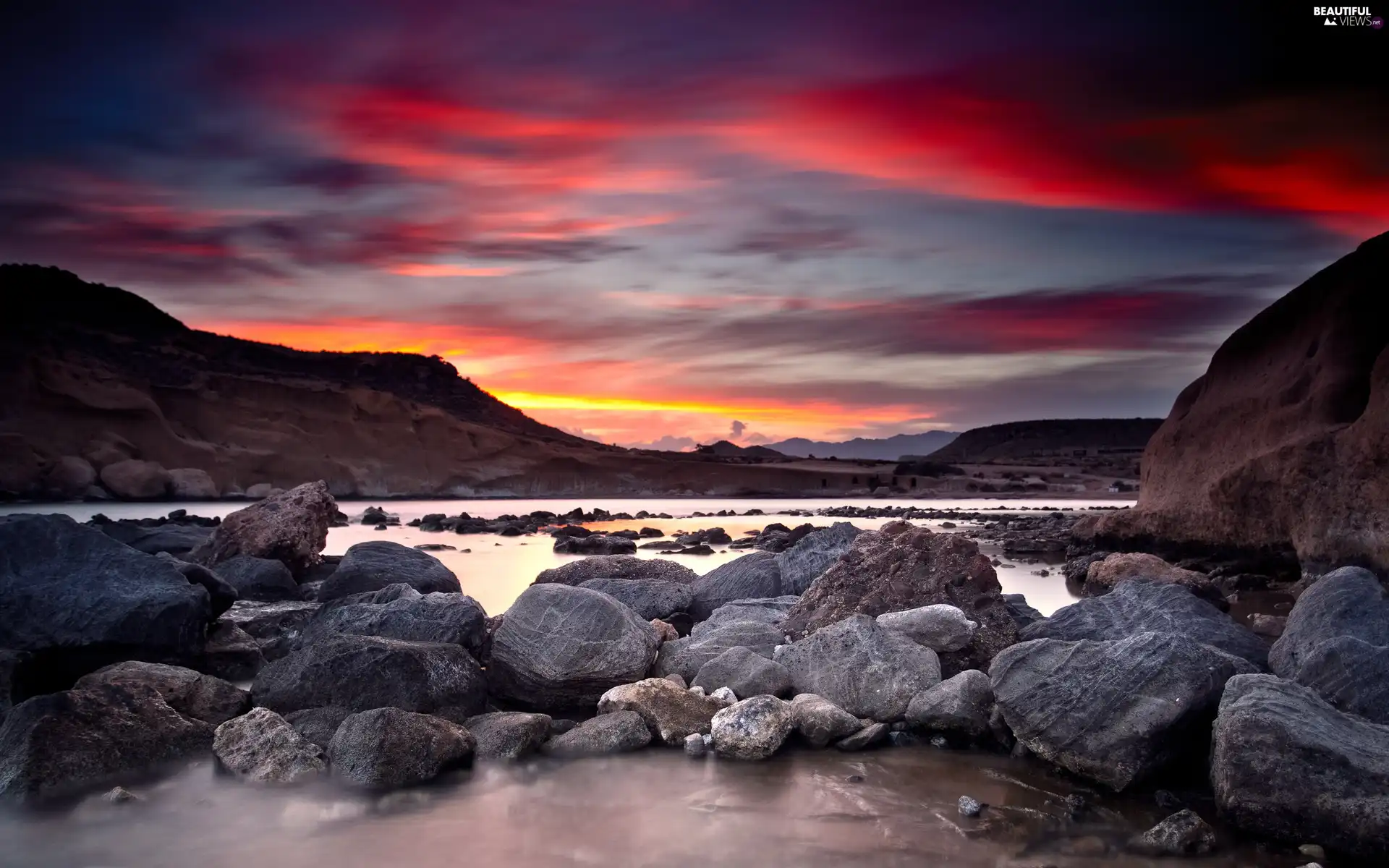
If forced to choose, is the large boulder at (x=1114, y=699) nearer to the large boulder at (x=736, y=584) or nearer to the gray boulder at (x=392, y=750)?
the gray boulder at (x=392, y=750)

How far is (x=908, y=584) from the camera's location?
31.5 feet

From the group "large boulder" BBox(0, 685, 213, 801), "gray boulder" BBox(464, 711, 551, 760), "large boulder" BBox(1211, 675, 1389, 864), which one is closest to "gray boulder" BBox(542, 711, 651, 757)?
"gray boulder" BBox(464, 711, 551, 760)

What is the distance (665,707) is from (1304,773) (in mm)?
4317

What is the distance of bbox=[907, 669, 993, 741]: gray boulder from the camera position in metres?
7.16

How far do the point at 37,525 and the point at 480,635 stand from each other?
204 inches

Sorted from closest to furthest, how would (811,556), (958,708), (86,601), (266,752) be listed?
(266,752), (958,708), (86,601), (811,556)

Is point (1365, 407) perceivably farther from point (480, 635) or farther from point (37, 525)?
point (37, 525)

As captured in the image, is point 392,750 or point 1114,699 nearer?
point 1114,699

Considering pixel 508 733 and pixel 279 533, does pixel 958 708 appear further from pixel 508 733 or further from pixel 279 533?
pixel 279 533

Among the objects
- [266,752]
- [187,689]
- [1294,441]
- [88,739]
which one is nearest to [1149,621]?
[1294,441]

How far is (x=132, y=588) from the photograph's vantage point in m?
9.28

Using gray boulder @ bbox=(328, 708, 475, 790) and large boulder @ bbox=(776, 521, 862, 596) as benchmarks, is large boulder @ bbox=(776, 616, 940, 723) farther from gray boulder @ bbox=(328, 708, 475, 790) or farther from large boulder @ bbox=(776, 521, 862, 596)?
large boulder @ bbox=(776, 521, 862, 596)

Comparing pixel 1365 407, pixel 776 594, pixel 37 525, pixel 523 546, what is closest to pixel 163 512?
pixel 523 546

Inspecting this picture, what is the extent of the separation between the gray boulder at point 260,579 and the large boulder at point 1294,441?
49.0 feet
